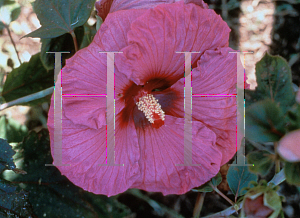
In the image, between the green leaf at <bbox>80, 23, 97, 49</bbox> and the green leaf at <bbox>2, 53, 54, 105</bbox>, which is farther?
the green leaf at <bbox>2, 53, 54, 105</bbox>

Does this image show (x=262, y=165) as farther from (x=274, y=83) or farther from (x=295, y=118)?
(x=274, y=83)

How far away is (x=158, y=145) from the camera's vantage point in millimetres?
1089

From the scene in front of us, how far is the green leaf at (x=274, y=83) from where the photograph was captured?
934mm

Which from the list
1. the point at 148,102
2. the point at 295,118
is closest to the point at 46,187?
the point at 148,102

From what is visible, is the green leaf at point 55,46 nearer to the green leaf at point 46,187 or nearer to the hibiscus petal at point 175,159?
the green leaf at point 46,187

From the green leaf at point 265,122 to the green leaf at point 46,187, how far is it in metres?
1.01

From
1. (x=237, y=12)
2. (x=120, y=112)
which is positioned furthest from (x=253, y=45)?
(x=120, y=112)

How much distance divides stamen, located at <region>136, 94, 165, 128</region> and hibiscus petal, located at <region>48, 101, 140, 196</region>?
0.28 ft

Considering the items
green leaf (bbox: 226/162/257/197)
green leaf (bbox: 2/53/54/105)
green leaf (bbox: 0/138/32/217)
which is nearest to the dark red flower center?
green leaf (bbox: 226/162/257/197)

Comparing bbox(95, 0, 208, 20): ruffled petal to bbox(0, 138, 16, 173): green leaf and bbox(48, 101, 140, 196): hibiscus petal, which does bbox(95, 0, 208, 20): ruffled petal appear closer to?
bbox(48, 101, 140, 196): hibiscus petal

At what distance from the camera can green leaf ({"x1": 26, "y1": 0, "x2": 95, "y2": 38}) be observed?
1.19 metres

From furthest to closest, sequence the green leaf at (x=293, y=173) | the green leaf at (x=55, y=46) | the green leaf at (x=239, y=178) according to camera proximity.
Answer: the green leaf at (x=55, y=46), the green leaf at (x=239, y=178), the green leaf at (x=293, y=173)

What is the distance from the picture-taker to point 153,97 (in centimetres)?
110
